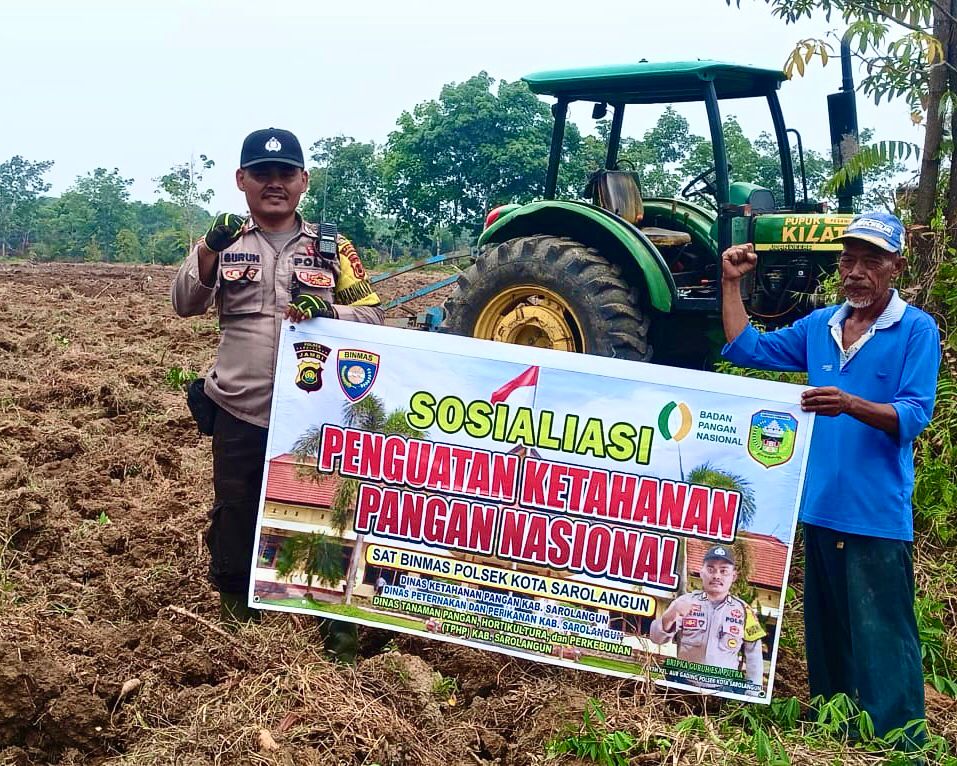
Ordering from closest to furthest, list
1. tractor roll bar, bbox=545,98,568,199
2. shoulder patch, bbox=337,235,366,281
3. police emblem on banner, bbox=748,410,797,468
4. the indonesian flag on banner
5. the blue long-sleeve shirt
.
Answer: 1. the blue long-sleeve shirt
2. police emblem on banner, bbox=748,410,797,468
3. the indonesian flag on banner
4. shoulder patch, bbox=337,235,366,281
5. tractor roll bar, bbox=545,98,568,199

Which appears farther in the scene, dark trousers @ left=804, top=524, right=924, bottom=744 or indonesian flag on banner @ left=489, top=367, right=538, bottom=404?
indonesian flag on banner @ left=489, top=367, right=538, bottom=404

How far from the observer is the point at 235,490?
11.6 feet

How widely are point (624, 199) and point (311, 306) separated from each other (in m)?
3.59

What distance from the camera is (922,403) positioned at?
115 inches

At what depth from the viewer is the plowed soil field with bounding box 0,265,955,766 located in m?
3.00

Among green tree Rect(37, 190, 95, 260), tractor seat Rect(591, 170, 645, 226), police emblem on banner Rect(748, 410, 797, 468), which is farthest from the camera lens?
green tree Rect(37, 190, 95, 260)

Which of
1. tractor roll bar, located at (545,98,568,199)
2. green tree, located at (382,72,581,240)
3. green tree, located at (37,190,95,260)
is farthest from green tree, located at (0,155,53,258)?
tractor roll bar, located at (545,98,568,199)

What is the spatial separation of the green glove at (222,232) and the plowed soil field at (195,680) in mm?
1265

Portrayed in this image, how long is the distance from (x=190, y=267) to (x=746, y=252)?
5.83 feet

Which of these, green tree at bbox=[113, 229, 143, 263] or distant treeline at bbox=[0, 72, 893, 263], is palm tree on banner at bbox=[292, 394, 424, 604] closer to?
distant treeline at bbox=[0, 72, 893, 263]

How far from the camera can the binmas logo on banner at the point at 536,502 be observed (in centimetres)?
318

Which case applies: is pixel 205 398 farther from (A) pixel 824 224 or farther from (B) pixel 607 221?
(A) pixel 824 224

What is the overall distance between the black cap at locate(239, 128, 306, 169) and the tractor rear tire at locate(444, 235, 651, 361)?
2640mm

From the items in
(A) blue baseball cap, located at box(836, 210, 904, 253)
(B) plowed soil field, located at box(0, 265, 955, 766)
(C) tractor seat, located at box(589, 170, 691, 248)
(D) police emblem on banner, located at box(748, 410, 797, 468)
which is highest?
(C) tractor seat, located at box(589, 170, 691, 248)
